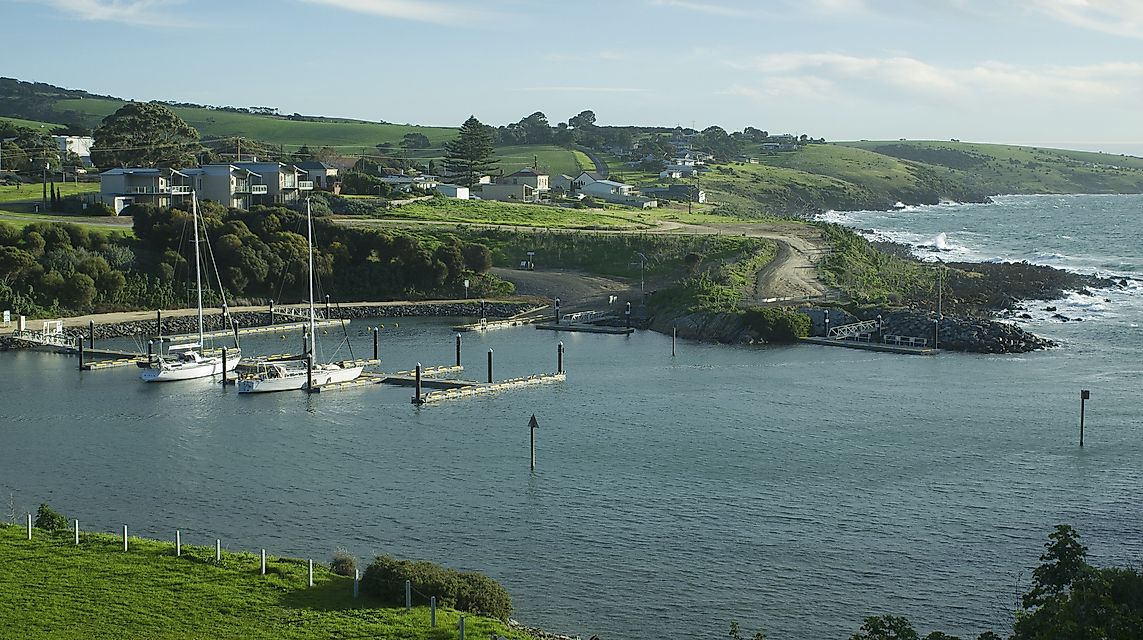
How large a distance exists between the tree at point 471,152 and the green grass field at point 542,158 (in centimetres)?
1878

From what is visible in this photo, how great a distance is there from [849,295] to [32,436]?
4745 cm

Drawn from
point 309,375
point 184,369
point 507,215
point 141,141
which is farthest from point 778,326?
point 141,141

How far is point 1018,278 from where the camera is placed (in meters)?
85.7

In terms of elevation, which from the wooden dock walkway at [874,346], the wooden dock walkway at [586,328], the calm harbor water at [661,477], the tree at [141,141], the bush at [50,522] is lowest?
the calm harbor water at [661,477]

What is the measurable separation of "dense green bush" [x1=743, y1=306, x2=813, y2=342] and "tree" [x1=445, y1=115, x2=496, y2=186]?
2698 inches

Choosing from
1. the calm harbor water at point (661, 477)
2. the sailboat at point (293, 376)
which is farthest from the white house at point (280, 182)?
the sailboat at point (293, 376)

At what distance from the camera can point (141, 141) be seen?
11331 centimetres

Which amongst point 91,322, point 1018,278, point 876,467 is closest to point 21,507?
point 876,467

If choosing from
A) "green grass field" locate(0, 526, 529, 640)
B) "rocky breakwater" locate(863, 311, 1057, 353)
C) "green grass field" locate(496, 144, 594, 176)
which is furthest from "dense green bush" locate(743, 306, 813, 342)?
"green grass field" locate(496, 144, 594, 176)

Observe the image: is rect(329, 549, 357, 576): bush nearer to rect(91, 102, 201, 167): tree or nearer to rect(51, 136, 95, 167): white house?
rect(91, 102, 201, 167): tree

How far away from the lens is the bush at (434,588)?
76.0ft

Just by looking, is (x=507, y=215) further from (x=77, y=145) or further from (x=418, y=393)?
(x=77, y=145)

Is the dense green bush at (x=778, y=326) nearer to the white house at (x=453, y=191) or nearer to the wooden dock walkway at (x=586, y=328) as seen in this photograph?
the wooden dock walkway at (x=586, y=328)

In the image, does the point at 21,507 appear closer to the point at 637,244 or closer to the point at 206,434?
the point at 206,434
